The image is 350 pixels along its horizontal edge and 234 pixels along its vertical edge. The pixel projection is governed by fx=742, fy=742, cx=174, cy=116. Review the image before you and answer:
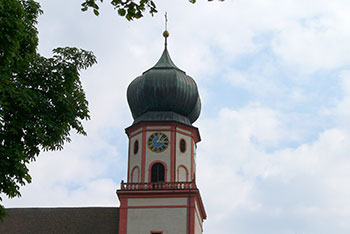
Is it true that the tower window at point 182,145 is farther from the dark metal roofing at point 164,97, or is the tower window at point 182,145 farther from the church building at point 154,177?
the dark metal roofing at point 164,97

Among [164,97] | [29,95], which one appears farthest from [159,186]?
[29,95]

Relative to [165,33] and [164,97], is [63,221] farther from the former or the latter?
[165,33]

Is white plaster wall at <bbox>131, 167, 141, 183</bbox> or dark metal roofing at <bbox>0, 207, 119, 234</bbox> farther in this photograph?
dark metal roofing at <bbox>0, 207, 119, 234</bbox>

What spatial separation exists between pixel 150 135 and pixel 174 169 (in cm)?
236

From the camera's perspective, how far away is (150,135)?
3991cm

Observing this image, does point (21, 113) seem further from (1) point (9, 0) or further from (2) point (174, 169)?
(2) point (174, 169)

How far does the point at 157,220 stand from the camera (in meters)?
37.6

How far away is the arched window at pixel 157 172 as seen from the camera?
3894 cm

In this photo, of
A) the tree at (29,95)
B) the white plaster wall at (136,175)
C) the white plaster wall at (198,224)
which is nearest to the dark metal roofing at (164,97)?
the white plaster wall at (136,175)

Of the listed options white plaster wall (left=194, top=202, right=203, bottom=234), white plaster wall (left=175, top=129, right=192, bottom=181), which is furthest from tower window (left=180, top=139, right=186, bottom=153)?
white plaster wall (left=194, top=202, right=203, bottom=234)

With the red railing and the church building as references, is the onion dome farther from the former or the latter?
the red railing

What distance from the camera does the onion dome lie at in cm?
4075

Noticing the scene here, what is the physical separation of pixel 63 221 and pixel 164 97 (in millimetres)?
8746

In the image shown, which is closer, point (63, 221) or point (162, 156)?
point (162, 156)
